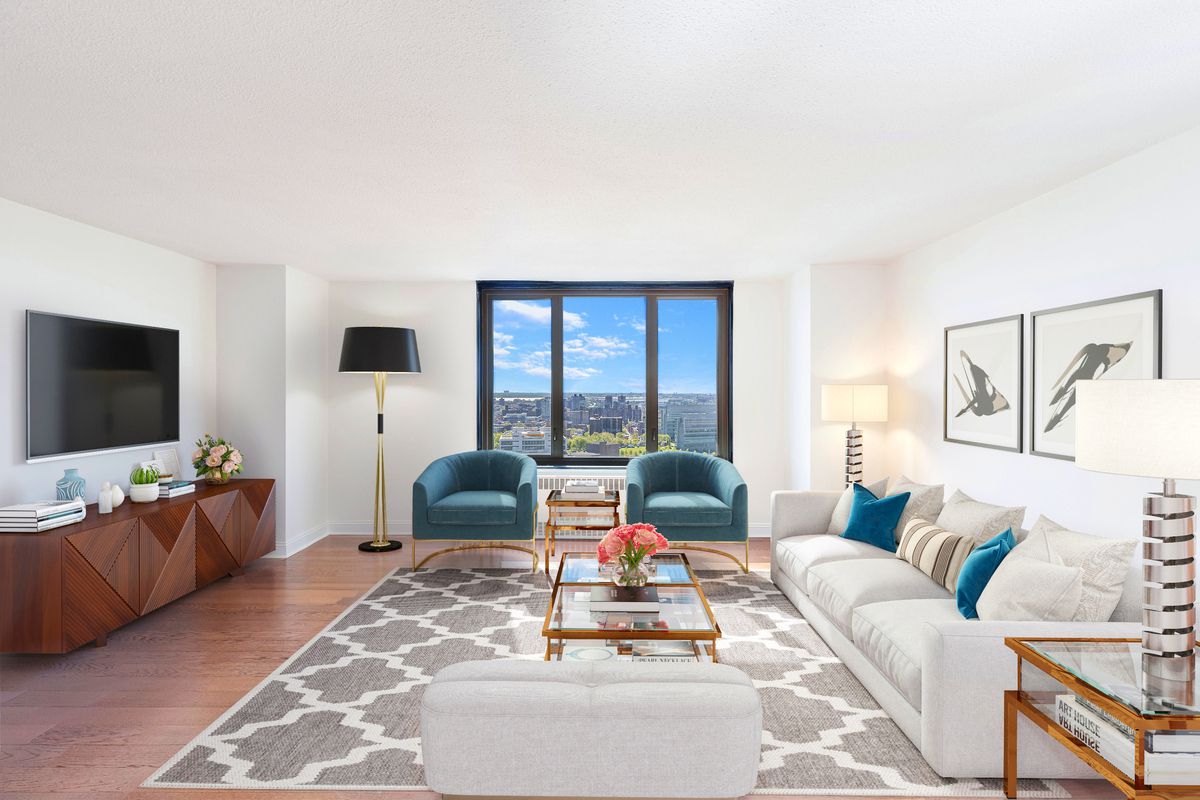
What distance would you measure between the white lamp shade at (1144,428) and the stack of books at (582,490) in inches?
148

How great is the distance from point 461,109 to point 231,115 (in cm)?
85

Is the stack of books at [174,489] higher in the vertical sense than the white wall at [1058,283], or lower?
lower

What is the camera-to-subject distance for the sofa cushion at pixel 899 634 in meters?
2.63

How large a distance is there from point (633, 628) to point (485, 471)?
3128 mm

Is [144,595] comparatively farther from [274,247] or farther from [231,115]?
[231,115]

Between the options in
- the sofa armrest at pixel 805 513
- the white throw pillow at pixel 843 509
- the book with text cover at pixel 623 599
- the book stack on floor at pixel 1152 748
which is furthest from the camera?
the sofa armrest at pixel 805 513

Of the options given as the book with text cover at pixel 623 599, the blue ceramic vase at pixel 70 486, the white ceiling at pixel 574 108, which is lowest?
the book with text cover at pixel 623 599

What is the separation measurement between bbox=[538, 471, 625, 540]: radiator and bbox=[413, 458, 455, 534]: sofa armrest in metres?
0.95

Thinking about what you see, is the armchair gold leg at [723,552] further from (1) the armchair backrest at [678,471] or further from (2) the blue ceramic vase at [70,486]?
(2) the blue ceramic vase at [70,486]

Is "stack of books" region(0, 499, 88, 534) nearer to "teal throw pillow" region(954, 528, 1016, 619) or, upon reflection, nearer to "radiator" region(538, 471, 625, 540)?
"radiator" region(538, 471, 625, 540)

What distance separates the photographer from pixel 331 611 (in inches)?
170

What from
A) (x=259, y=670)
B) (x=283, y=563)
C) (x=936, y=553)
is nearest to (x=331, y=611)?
(x=259, y=670)

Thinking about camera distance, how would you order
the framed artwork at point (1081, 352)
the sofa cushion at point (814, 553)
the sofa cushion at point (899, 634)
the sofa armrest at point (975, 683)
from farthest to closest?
1. the sofa cushion at point (814, 553)
2. the framed artwork at point (1081, 352)
3. the sofa cushion at point (899, 634)
4. the sofa armrest at point (975, 683)

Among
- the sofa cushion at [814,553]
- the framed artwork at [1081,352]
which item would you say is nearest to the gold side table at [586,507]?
the sofa cushion at [814,553]
